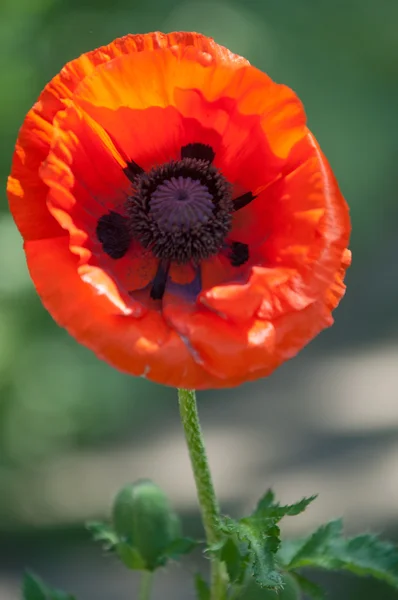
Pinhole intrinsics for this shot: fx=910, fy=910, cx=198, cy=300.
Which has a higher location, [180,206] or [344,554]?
[180,206]

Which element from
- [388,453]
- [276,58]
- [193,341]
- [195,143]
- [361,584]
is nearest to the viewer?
[193,341]

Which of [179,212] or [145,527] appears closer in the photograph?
[179,212]

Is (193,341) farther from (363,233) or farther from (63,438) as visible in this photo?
(363,233)

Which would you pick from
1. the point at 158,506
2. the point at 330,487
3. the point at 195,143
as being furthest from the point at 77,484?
the point at 195,143

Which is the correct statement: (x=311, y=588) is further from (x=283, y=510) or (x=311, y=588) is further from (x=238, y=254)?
(x=238, y=254)

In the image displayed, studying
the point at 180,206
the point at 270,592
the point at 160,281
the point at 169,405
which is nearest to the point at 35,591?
the point at 270,592
